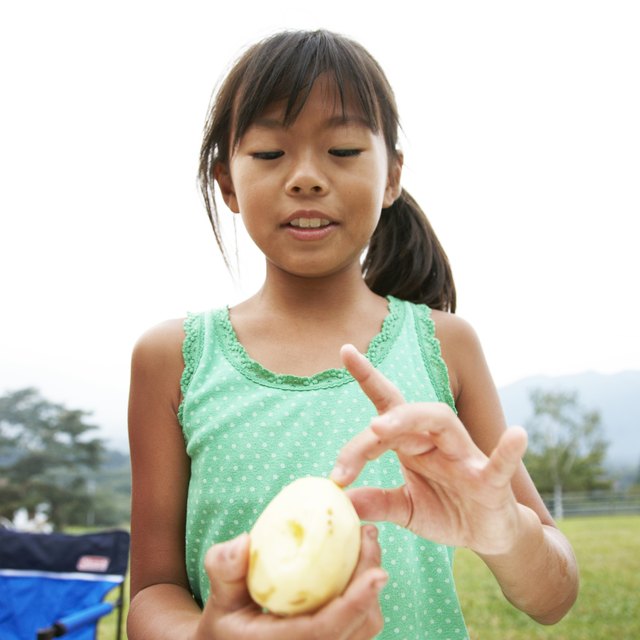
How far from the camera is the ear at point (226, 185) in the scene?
1.45 meters

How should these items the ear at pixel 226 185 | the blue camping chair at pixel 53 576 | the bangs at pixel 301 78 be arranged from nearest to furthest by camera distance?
the bangs at pixel 301 78 → the ear at pixel 226 185 → the blue camping chair at pixel 53 576

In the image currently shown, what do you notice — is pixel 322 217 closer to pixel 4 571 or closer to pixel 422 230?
pixel 422 230

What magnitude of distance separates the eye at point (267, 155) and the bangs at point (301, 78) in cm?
5

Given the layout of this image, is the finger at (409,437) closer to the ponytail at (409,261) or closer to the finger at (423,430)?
the finger at (423,430)

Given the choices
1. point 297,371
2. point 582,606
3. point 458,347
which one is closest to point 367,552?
point 297,371

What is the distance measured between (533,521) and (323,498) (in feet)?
1.18

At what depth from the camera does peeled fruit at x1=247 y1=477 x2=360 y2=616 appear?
0.76m

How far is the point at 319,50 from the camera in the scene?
127cm

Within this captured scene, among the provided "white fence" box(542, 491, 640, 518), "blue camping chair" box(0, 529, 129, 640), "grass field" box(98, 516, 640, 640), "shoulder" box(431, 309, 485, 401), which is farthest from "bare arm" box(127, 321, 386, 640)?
"white fence" box(542, 491, 640, 518)

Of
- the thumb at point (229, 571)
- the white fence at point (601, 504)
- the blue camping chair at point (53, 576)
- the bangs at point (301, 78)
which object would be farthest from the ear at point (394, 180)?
the white fence at point (601, 504)

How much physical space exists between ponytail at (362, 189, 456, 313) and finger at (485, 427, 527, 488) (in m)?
0.88

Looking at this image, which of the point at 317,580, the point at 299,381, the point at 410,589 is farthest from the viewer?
the point at 299,381

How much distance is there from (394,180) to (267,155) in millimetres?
359

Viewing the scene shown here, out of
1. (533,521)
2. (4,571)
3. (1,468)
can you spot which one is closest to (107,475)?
(1,468)
